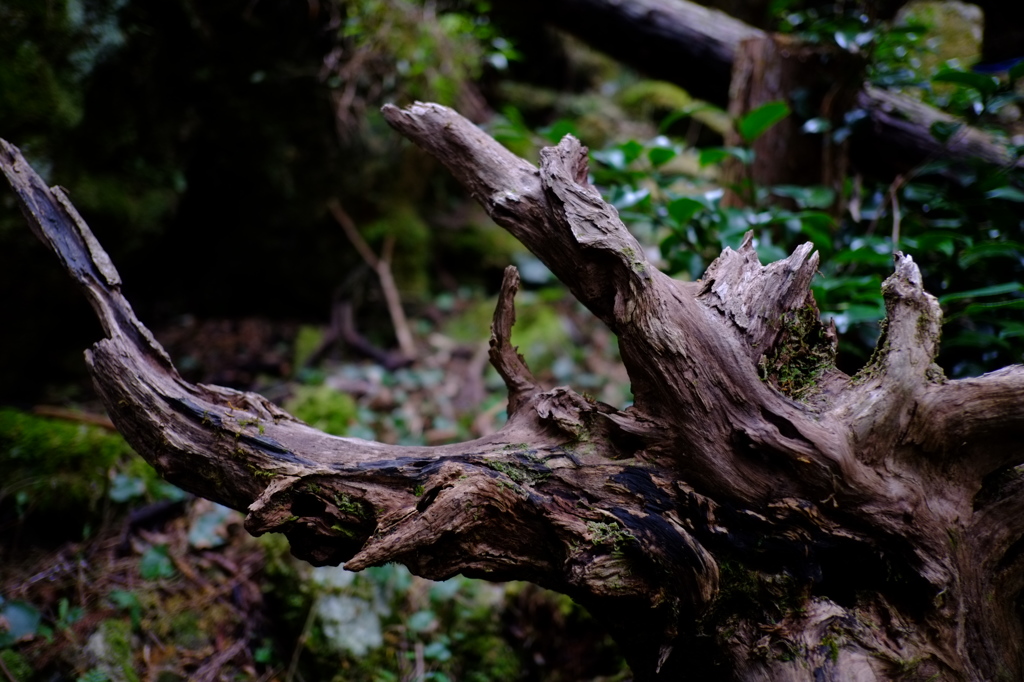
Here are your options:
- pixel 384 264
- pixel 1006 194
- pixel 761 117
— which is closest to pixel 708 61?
pixel 761 117

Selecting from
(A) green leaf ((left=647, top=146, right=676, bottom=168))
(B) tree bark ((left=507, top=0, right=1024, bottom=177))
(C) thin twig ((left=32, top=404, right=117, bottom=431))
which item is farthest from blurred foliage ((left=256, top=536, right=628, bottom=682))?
(B) tree bark ((left=507, top=0, right=1024, bottom=177))

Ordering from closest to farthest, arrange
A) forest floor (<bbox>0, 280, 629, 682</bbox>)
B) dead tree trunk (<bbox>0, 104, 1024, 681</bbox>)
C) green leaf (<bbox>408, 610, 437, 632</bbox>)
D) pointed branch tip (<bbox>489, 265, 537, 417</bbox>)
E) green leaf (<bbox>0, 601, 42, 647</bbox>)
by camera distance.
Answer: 1. dead tree trunk (<bbox>0, 104, 1024, 681</bbox>)
2. pointed branch tip (<bbox>489, 265, 537, 417</bbox>)
3. green leaf (<bbox>0, 601, 42, 647</bbox>)
4. forest floor (<bbox>0, 280, 629, 682</bbox>)
5. green leaf (<bbox>408, 610, 437, 632</bbox>)

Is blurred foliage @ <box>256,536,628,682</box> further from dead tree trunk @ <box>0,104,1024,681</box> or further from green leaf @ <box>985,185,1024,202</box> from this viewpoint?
green leaf @ <box>985,185,1024,202</box>

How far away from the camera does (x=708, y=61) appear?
329 cm

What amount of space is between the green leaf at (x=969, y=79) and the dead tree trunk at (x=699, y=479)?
1.01 m

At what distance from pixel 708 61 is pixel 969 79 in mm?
1595

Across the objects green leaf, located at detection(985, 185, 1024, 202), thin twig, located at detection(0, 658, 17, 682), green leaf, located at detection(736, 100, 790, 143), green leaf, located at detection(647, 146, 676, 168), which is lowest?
thin twig, located at detection(0, 658, 17, 682)

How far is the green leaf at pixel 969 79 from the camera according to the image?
6.18 feet

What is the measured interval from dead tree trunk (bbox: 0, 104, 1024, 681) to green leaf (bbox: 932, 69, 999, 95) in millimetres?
1012

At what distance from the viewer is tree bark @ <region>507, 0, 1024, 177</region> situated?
8.61ft

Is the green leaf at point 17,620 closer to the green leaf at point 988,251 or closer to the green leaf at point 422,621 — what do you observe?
the green leaf at point 422,621

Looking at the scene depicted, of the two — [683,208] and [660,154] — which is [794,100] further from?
[683,208]

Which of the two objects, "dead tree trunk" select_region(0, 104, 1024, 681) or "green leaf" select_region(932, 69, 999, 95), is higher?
"green leaf" select_region(932, 69, 999, 95)

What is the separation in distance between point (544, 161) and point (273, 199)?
3.00m
